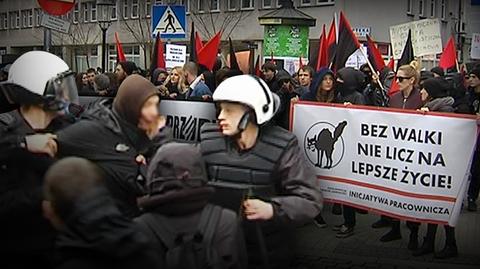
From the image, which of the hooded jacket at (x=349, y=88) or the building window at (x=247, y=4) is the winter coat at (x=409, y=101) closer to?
the hooded jacket at (x=349, y=88)

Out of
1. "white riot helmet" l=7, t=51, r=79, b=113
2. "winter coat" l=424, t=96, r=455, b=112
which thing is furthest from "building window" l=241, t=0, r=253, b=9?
"white riot helmet" l=7, t=51, r=79, b=113

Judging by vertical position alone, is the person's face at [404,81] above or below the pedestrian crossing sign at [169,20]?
below

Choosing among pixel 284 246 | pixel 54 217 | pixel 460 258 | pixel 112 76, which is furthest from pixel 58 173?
pixel 112 76

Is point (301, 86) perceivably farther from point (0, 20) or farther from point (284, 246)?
point (284, 246)

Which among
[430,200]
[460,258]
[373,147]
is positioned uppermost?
[373,147]

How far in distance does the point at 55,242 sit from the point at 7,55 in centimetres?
225

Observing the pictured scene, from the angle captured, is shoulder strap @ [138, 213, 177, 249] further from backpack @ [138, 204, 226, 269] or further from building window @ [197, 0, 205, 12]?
building window @ [197, 0, 205, 12]

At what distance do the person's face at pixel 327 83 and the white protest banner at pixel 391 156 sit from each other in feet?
3.19

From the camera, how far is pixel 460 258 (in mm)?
6387

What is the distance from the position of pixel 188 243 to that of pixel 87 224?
0.53m

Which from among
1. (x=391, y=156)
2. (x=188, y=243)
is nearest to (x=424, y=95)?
(x=391, y=156)

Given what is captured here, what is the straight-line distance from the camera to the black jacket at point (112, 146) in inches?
115

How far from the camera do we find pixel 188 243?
8.54 feet

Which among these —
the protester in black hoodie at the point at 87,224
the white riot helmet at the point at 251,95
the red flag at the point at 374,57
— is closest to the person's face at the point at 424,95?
the red flag at the point at 374,57
